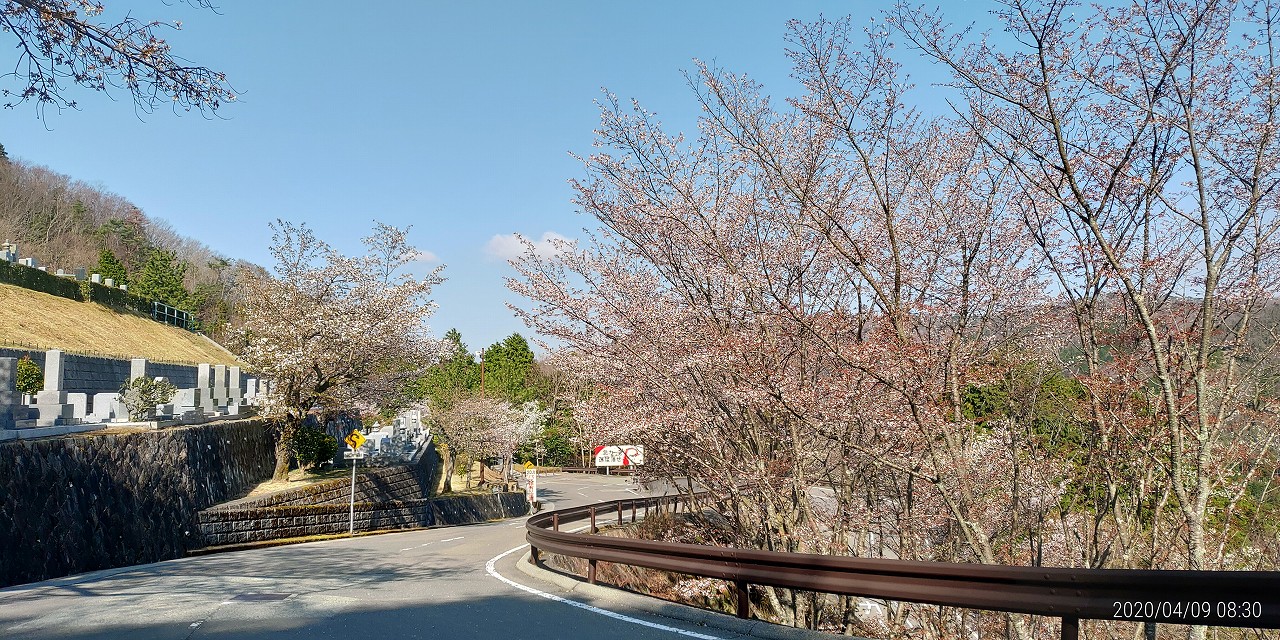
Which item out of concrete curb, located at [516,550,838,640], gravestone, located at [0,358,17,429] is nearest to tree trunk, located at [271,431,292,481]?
gravestone, located at [0,358,17,429]

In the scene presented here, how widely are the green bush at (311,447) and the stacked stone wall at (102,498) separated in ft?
20.2

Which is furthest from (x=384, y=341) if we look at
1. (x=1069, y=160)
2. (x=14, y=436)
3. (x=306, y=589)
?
(x=1069, y=160)

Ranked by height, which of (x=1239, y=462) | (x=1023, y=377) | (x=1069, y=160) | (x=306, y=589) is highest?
(x=1069, y=160)

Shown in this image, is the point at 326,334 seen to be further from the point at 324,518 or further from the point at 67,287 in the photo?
the point at 67,287

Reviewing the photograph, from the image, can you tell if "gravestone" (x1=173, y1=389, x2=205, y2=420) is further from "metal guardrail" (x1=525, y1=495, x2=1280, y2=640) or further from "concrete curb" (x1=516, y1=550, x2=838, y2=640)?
"metal guardrail" (x1=525, y1=495, x2=1280, y2=640)

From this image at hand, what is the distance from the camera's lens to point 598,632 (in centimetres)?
645

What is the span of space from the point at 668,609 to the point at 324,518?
58.8 feet

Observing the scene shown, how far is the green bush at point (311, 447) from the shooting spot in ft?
87.7

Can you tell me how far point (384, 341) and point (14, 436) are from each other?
14.1m

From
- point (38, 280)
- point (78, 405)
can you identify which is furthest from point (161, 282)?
point (78, 405)

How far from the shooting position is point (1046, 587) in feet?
15.5

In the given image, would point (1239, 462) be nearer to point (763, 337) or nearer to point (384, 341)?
point (763, 337)

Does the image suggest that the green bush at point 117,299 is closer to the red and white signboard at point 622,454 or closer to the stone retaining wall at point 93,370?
the stone retaining wall at point 93,370

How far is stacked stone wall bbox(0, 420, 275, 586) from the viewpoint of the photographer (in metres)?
12.0
